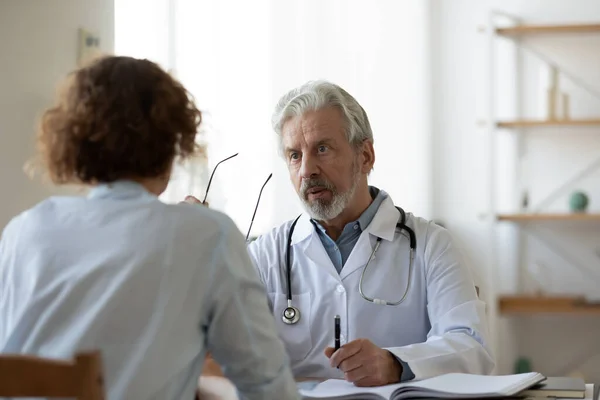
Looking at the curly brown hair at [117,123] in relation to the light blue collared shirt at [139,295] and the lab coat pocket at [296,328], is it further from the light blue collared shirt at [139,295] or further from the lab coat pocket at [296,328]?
the lab coat pocket at [296,328]

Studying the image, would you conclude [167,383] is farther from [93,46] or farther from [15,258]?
[93,46]

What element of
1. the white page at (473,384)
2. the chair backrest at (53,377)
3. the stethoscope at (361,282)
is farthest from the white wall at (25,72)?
the chair backrest at (53,377)

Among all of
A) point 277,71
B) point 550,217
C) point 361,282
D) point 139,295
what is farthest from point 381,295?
point 550,217

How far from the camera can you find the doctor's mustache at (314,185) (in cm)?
228

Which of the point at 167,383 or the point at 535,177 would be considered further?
the point at 535,177

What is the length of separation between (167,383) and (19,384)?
216 millimetres

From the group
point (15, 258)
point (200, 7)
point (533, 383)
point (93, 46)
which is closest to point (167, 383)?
point (15, 258)

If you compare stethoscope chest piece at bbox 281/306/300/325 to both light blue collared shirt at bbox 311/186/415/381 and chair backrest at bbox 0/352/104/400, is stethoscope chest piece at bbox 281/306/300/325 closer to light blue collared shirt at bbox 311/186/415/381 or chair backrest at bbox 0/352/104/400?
light blue collared shirt at bbox 311/186/415/381

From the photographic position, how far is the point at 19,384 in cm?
103

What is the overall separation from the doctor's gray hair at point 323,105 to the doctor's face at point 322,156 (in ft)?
0.05

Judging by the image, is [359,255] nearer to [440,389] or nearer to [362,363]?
[362,363]

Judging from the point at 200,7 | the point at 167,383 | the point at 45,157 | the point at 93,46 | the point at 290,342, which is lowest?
the point at 290,342

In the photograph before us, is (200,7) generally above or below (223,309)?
above

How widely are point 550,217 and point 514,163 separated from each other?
385mm
